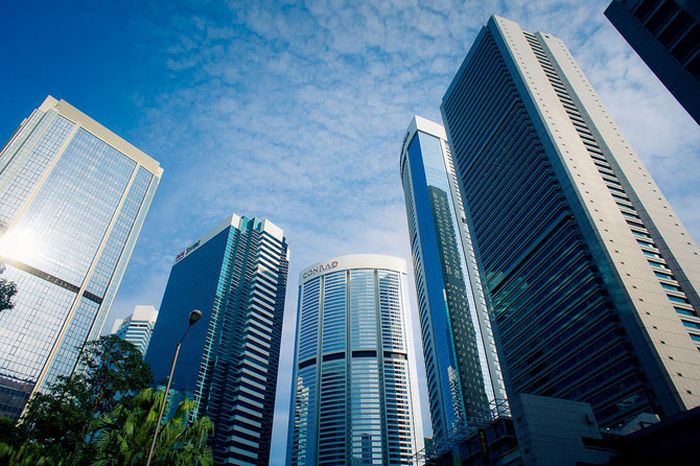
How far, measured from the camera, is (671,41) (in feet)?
121

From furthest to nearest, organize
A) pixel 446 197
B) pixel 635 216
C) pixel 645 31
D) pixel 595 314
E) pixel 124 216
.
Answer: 1. pixel 446 197
2. pixel 124 216
3. pixel 635 216
4. pixel 595 314
5. pixel 645 31

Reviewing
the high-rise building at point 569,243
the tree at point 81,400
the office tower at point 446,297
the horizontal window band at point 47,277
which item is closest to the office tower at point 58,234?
the horizontal window band at point 47,277

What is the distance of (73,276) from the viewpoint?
114812 millimetres

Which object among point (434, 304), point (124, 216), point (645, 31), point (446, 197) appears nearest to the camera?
point (645, 31)

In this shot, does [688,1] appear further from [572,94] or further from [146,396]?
[572,94]

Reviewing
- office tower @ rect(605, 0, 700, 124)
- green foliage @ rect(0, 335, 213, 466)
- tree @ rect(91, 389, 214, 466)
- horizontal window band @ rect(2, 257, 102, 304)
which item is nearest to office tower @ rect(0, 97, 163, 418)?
horizontal window band @ rect(2, 257, 102, 304)

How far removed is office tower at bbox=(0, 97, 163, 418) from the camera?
100250mm

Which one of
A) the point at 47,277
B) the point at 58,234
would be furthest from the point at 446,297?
the point at 58,234

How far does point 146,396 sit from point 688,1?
47268 millimetres

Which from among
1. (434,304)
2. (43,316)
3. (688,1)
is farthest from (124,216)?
(688,1)

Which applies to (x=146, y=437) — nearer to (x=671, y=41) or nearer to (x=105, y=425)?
(x=105, y=425)

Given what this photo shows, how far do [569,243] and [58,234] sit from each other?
128402mm

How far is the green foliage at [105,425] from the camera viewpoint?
16.5m

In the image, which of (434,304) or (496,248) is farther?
(434,304)
